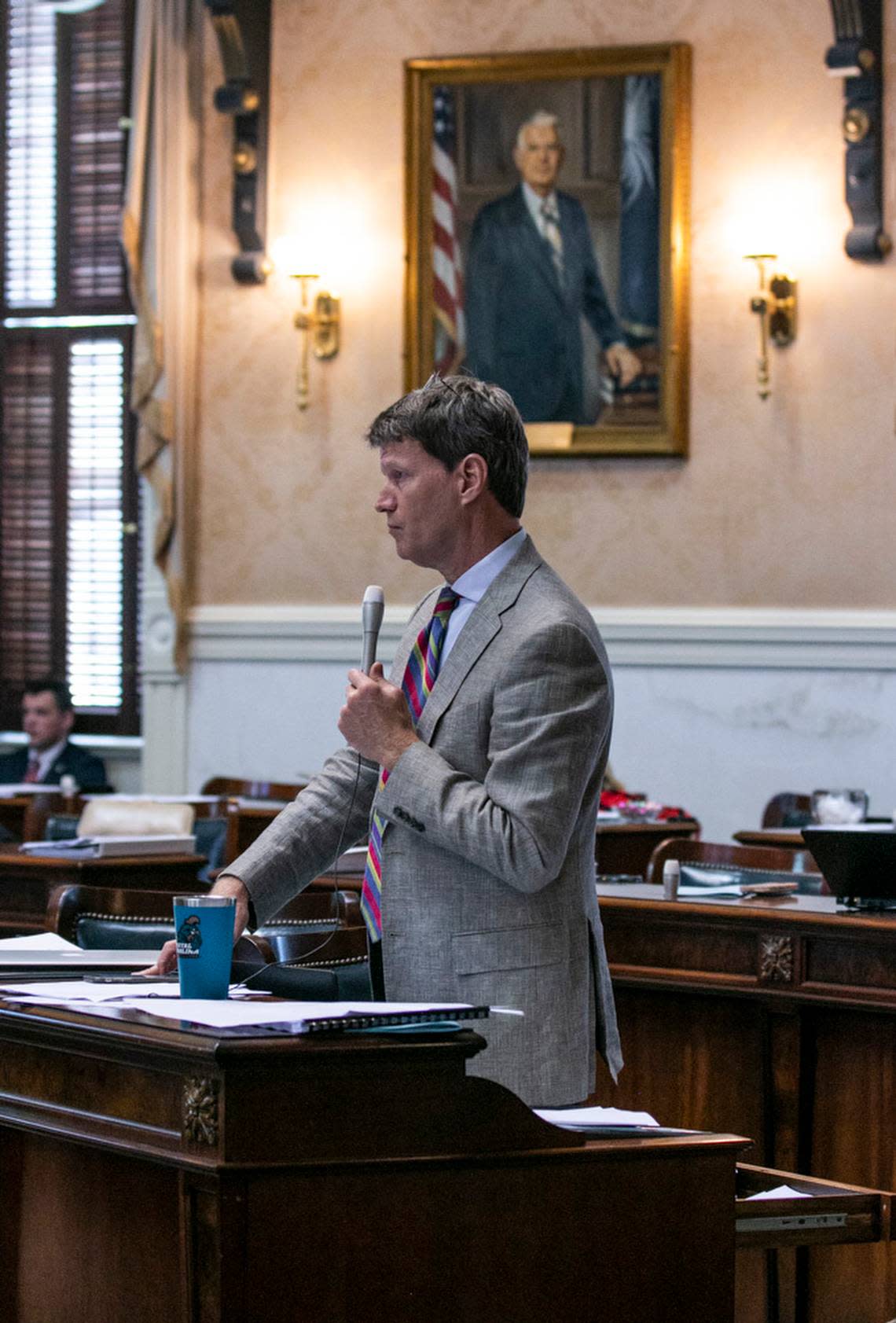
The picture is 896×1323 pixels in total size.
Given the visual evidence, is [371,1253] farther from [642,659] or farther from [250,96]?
[250,96]

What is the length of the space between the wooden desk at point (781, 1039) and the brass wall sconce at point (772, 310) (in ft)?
14.2

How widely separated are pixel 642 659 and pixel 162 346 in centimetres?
270

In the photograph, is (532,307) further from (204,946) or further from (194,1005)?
(194,1005)

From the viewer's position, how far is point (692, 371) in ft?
28.7

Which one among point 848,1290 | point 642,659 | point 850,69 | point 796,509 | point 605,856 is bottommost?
point 848,1290

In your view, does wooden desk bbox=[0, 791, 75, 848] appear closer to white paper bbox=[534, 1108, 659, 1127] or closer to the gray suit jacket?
the gray suit jacket

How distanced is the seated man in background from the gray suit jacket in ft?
21.6

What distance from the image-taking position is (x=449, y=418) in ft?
8.79

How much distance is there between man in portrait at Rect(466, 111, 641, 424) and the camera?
8.88 meters

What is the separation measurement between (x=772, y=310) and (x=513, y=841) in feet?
21.2

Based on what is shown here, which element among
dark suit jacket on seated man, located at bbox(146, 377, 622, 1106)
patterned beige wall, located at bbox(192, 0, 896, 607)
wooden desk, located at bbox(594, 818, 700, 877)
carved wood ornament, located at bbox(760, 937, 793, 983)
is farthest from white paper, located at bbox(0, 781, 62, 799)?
Answer: dark suit jacket on seated man, located at bbox(146, 377, 622, 1106)

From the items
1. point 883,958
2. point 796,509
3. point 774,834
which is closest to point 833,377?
point 796,509

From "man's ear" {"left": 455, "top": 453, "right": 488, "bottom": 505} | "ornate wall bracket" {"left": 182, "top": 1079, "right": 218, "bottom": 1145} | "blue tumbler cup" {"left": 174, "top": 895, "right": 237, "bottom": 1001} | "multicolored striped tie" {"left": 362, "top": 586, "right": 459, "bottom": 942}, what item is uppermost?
"man's ear" {"left": 455, "top": 453, "right": 488, "bottom": 505}

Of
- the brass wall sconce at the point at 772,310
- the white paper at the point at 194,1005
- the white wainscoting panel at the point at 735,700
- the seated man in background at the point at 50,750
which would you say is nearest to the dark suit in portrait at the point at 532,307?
the brass wall sconce at the point at 772,310
